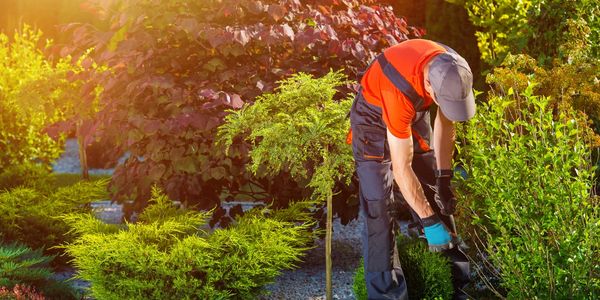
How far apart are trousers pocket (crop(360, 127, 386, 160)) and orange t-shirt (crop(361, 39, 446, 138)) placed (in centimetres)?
17

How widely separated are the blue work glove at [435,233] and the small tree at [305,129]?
2.70 feet

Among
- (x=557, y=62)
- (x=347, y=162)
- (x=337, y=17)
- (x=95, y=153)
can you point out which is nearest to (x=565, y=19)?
(x=557, y=62)

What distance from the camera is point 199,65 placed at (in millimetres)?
6223

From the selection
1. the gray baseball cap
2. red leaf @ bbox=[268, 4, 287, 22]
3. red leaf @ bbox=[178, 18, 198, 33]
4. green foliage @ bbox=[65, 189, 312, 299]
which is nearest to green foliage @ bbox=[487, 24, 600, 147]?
the gray baseball cap

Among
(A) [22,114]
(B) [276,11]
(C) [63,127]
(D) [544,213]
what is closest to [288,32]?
(B) [276,11]

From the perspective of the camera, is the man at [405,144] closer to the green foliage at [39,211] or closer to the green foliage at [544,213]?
the green foliage at [544,213]

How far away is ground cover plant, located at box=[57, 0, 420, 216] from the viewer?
578cm

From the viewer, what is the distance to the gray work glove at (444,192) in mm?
4699

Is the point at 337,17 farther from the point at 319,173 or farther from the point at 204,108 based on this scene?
the point at 319,173

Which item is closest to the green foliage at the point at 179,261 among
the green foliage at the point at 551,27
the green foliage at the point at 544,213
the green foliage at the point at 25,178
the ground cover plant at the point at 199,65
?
the ground cover plant at the point at 199,65

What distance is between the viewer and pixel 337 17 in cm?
598

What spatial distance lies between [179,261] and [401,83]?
1677 mm

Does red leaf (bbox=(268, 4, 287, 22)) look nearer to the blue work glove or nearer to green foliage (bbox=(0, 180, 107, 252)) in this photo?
green foliage (bbox=(0, 180, 107, 252))

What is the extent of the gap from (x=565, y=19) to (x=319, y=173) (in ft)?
9.38
